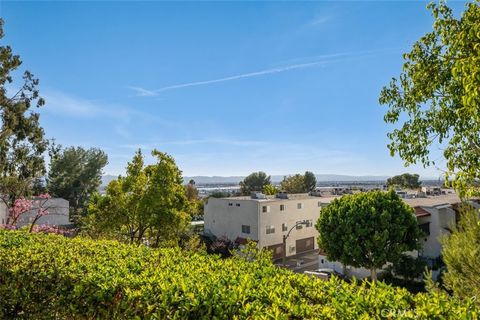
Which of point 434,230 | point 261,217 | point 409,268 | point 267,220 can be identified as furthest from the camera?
point 267,220

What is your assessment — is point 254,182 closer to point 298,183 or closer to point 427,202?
point 298,183

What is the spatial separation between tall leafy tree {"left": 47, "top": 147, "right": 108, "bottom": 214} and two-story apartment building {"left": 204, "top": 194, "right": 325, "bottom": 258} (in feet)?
103

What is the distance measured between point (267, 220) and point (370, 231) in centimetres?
1887

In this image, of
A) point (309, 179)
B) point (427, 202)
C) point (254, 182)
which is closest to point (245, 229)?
point (427, 202)

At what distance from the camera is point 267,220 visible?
44562 millimetres

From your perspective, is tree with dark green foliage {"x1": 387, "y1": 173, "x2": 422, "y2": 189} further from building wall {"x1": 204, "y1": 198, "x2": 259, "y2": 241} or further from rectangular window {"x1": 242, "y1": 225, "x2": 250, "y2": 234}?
rectangular window {"x1": 242, "y1": 225, "x2": 250, "y2": 234}

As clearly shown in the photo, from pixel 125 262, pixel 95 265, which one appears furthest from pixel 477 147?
pixel 95 265

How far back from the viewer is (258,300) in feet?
13.3

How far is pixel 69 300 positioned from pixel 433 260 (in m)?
36.0

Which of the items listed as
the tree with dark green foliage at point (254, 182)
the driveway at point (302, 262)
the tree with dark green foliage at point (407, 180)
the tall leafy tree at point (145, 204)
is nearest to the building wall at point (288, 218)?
the driveway at point (302, 262)

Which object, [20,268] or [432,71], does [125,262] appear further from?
[432,71]

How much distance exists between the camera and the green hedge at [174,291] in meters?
3.67

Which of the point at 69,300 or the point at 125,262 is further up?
the point at 125,262

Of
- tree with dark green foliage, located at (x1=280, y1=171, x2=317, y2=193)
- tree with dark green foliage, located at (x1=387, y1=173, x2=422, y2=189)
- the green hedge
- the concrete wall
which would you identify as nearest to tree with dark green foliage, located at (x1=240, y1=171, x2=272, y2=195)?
tree with dark green foliage, located at (x1=280, y1=171, x2=317, y2=193)
